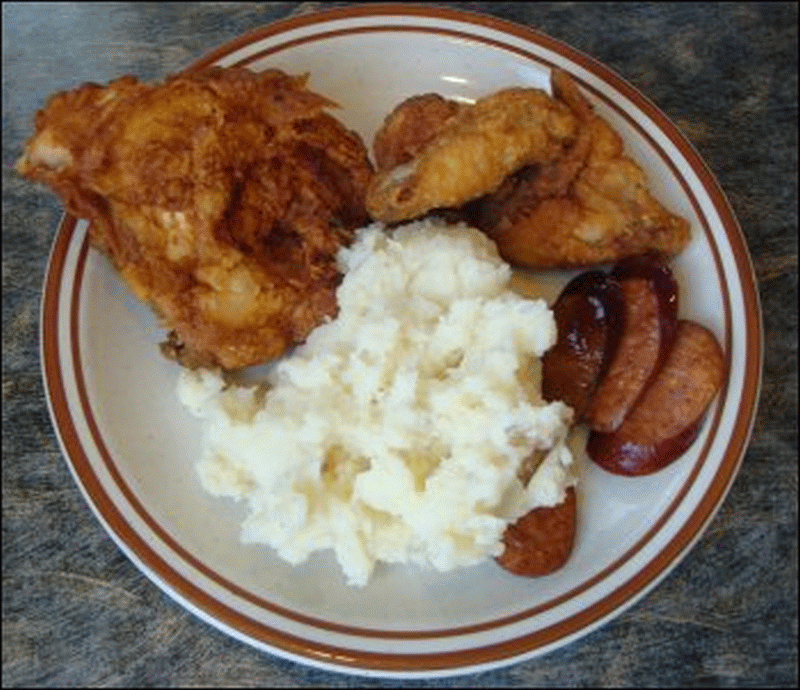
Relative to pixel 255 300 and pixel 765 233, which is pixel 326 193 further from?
pixel 765 233

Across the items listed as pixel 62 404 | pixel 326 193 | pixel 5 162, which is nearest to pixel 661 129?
pixel 326 193

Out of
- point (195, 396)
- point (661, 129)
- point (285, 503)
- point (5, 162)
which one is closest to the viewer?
point (285, 503)

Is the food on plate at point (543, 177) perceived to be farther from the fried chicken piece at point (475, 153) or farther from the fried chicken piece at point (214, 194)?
the fried chicken piece at point (214, 194)

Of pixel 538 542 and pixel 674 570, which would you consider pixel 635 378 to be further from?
pixel 674 570

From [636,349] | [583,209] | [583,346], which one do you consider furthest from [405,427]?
[583,209]

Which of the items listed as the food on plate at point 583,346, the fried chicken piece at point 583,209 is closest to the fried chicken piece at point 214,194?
the fried chicken piece at point 583,209

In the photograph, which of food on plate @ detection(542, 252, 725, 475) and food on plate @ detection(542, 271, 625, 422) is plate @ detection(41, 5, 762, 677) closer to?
food on plate @ detection(542, 252, 725, 475)
